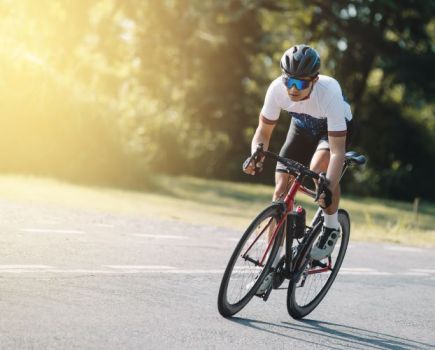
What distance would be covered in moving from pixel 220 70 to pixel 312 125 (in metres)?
28.9

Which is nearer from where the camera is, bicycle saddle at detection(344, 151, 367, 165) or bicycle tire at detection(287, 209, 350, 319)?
bicycle tire at detection(287, 209, 350, 319)

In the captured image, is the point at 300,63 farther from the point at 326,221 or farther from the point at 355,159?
the point at 326,221

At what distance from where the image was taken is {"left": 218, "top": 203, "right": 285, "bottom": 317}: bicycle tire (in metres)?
6.62

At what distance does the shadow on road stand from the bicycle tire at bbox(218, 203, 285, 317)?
0.10 m

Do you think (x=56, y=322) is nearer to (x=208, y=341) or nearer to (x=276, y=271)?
(x=208, y=341)

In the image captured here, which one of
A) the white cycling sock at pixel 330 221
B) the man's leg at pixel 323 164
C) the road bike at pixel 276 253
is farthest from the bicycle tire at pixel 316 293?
the man's leg at pixel 323 164

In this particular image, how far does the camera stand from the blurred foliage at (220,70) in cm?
2836

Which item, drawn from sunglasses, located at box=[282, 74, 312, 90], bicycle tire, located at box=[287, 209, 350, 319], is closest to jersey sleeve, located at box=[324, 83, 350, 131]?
sunglasses, located at box=[282, 74, 312, 90]

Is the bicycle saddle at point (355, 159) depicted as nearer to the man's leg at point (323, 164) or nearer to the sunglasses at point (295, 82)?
the man's leg at point (323, 164)

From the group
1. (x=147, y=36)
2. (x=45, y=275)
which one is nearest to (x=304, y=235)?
(x=45, y=275)

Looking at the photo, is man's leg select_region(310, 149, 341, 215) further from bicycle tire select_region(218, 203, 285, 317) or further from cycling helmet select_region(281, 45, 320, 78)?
cycling helmet select_region(281, 45, 320, 78)

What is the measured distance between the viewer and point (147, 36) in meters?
37.7

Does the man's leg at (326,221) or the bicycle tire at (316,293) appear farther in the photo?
the man's leg at (326,221)

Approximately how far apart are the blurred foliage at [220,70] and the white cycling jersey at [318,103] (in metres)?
16.5
